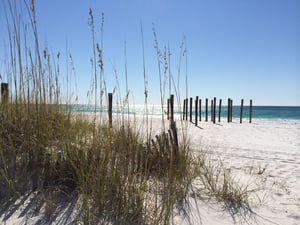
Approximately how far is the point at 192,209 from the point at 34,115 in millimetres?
1684

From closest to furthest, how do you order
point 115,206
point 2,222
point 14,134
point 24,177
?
point 2,222, point 115,206, point 24,177, point 14,134

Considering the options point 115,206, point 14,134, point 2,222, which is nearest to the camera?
point 2,222

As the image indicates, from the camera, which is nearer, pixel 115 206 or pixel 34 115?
pixel 115 206

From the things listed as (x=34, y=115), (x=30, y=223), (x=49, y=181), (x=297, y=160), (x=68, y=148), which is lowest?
(x=297, y=160)

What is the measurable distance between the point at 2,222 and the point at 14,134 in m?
0.88

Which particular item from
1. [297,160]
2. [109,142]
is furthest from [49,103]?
[297,160]

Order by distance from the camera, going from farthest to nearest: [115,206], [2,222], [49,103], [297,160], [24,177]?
[297,160] → [49,103] → [24,177] → [115,206] → [2,222]

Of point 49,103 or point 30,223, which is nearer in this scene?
point 30,223

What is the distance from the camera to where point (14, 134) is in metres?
2.00

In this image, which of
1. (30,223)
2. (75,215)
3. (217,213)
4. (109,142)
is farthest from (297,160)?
(30,223)

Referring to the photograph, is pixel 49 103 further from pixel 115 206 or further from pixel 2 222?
pixel 115 206

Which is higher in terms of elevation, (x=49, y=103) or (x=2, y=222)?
(x=49, y=103)

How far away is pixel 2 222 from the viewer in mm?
1357

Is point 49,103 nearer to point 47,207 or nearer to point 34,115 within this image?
point 34,115
